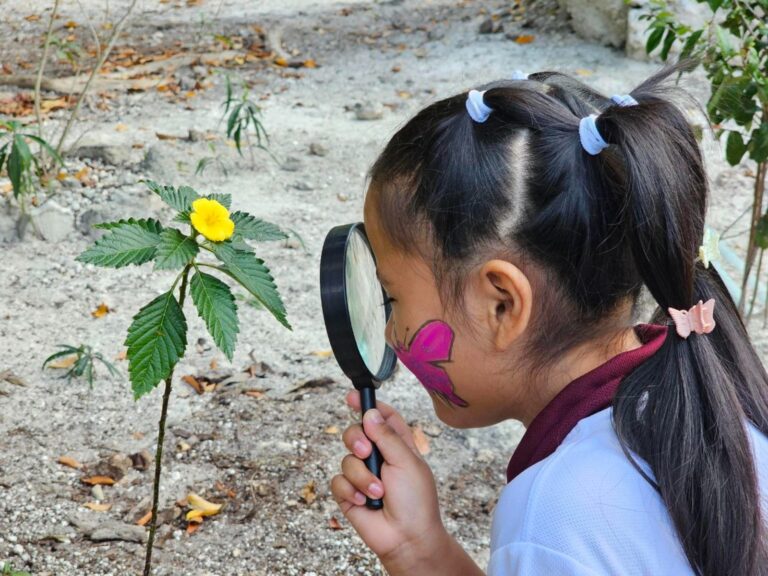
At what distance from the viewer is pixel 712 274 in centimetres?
160

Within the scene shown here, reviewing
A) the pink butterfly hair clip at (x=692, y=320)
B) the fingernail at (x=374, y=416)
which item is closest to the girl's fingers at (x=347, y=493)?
the fingernail at (x=374, y=416)

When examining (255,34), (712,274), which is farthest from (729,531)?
(255,34)

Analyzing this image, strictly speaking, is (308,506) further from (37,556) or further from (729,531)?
(729,531)

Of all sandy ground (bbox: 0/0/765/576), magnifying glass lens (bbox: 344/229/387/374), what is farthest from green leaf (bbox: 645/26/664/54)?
magnifying glass lens (bbox: 344/229/387/374)

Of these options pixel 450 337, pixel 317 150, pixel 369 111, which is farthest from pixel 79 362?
pixel 369 111

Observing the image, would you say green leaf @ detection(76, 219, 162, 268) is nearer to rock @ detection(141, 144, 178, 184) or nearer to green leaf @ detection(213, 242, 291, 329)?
green leaf @ detection(213, 242, 291, 329)

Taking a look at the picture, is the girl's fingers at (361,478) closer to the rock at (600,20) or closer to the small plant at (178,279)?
the small plant at (178,279)

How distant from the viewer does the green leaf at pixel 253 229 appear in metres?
1.61

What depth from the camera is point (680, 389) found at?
1.41 meters

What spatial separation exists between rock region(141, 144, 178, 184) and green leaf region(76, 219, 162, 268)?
2964mm

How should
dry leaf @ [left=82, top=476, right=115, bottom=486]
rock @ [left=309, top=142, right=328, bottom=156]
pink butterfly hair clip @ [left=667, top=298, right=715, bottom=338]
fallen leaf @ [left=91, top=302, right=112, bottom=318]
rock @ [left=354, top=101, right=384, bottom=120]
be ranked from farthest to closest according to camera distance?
rock @ [left=354, top=101, right=384, bottom=120], rock @ [left=309, top=142, right=328, bottom=156], fallen leaf @ [left=91, top=302, right=112, bottom=318], dry leaf @ [left=82, top=476, right=115, bottom=486], pink butterfly hair clip @ [left=667, top=298, right=715, bottom=338]

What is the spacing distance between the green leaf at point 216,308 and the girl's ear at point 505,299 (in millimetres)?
378

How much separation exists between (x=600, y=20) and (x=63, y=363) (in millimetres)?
4246

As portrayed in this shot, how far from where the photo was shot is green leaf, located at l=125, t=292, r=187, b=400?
1.49 meters
